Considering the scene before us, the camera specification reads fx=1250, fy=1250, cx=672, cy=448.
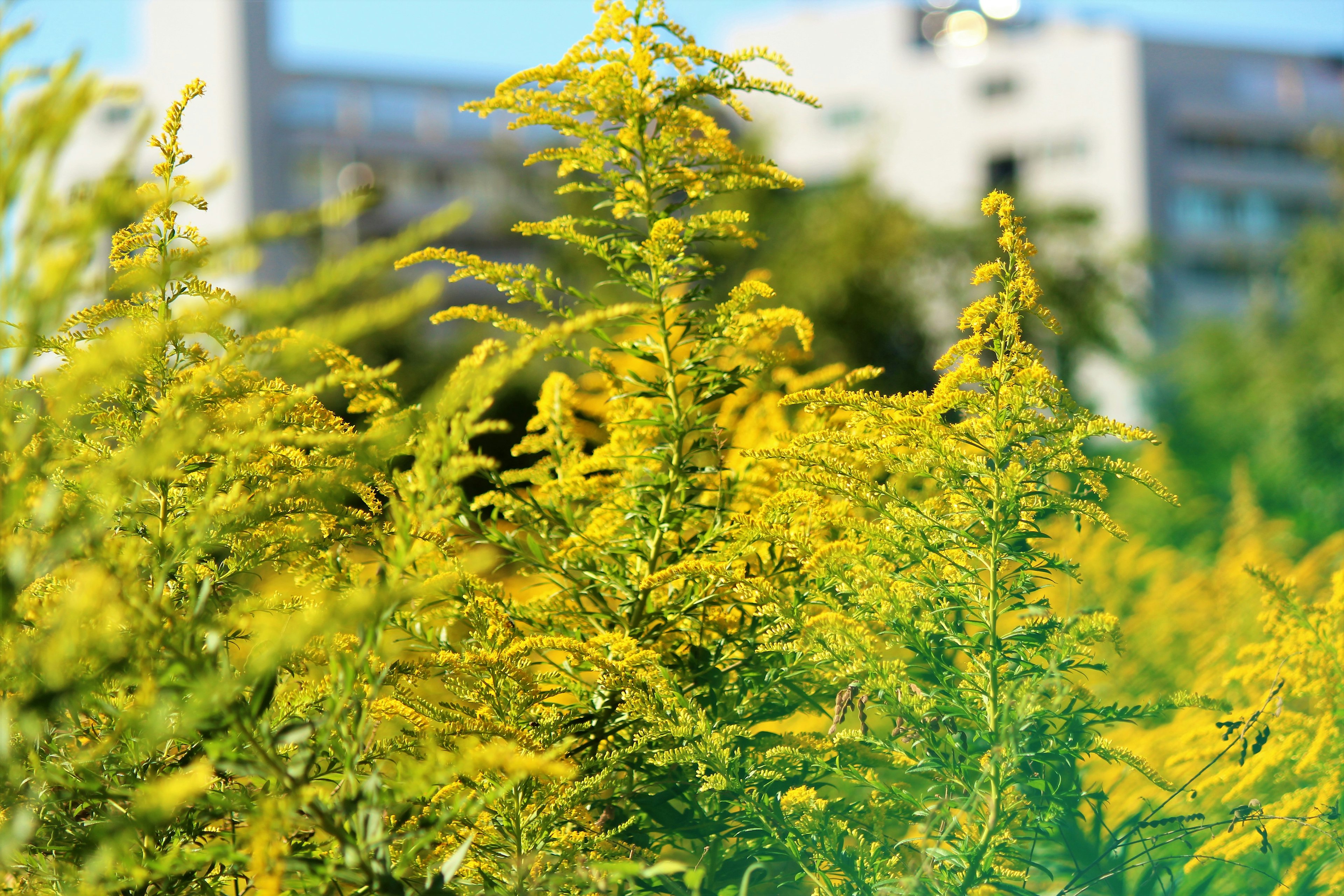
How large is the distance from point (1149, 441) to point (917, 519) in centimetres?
38

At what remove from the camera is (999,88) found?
4366 centimetres

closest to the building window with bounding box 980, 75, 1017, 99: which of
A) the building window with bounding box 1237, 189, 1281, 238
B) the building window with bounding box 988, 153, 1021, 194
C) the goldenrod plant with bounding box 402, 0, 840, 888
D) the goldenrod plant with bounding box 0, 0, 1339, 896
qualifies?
the building window with bounding box 988, 153, 1021, 194

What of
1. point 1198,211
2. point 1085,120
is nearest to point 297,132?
point 1085,120

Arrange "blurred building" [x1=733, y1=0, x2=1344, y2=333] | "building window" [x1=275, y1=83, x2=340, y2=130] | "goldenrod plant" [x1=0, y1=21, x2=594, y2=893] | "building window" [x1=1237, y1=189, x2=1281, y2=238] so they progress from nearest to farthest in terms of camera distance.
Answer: "goldenrod plant" [x1=0, y1=21, x2=594, y2=893]
"blurred building" [x1=733, y1=0, x2=1344, y2=333]
"building window" [x1=275, y1=83, x2=340, y2=130]
"building window" [x1=1237, y1=189, x2=1281, y2=238]

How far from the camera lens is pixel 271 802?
4.00 ft

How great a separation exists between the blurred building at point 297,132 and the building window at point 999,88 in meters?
17.0

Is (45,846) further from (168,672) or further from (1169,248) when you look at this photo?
(1169,248)

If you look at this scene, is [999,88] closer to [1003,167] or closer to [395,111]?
[1003,167]

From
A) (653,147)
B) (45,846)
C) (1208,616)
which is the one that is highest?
(653,147)

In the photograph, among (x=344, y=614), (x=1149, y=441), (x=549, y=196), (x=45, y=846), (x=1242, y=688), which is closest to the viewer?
(x=344, y=614)

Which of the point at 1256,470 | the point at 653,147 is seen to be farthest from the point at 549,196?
the point at 653,147

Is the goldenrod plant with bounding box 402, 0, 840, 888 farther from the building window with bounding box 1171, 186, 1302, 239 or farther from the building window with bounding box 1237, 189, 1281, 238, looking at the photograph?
the building window with bounding box 1237, 189, 1281, 238

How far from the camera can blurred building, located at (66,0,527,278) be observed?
1372 inches

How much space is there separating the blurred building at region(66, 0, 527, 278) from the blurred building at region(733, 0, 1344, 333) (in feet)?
39.2
